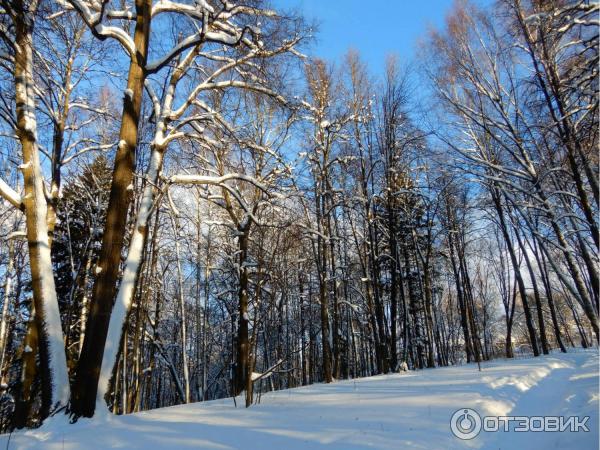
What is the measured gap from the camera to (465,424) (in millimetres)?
3760

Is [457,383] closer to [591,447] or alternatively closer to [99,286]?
[591,447]

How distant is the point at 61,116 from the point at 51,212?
246 cm

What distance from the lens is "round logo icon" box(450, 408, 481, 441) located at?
11.5ft

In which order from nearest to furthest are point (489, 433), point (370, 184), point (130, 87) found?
1. point (489, 433)
2. point (130, 87)
3. point (370, 184)

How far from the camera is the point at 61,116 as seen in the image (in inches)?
336

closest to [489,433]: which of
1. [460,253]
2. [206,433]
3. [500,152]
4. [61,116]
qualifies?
[206,433]

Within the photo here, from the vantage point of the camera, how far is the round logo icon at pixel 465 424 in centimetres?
350

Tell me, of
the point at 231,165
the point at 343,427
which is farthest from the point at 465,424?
the point at 231,165
